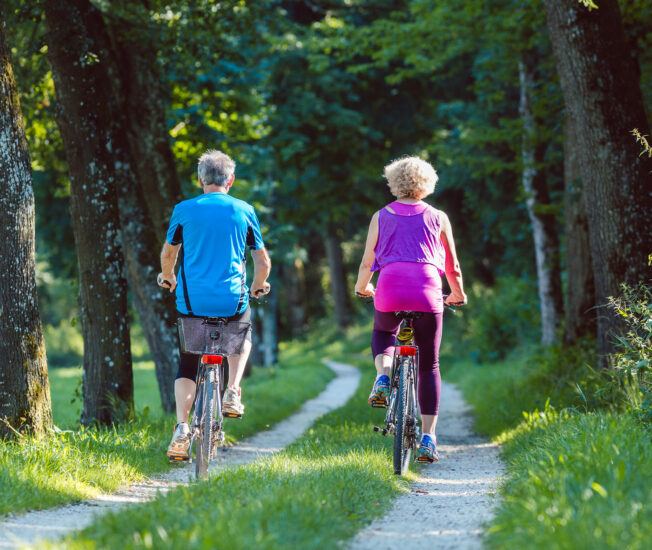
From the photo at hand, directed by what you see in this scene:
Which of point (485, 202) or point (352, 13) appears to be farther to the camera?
point (352, 13)

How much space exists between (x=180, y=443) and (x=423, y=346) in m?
1.99

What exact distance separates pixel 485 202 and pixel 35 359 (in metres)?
15.8

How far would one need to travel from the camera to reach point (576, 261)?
1073cm

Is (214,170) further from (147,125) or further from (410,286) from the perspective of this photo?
(147,125)

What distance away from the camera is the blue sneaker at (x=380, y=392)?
6156 millimetres

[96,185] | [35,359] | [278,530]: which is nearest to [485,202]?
[96,185]

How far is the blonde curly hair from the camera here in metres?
6.26

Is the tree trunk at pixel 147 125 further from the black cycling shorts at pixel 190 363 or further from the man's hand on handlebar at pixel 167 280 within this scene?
the black cycling shorts at pixel 190 363

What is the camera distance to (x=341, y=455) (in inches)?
260

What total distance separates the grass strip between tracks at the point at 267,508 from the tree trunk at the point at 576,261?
16.0ft

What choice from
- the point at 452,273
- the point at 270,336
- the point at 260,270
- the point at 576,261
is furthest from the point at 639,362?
the point at 270,336

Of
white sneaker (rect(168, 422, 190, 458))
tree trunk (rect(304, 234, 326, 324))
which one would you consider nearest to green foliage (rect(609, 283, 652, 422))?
white sneaker (rect(168, 422, 190, 458))

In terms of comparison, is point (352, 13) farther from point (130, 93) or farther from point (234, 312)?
point (234, 312)

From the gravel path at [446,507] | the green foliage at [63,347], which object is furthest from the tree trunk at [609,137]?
the green foliage at [63,347]
